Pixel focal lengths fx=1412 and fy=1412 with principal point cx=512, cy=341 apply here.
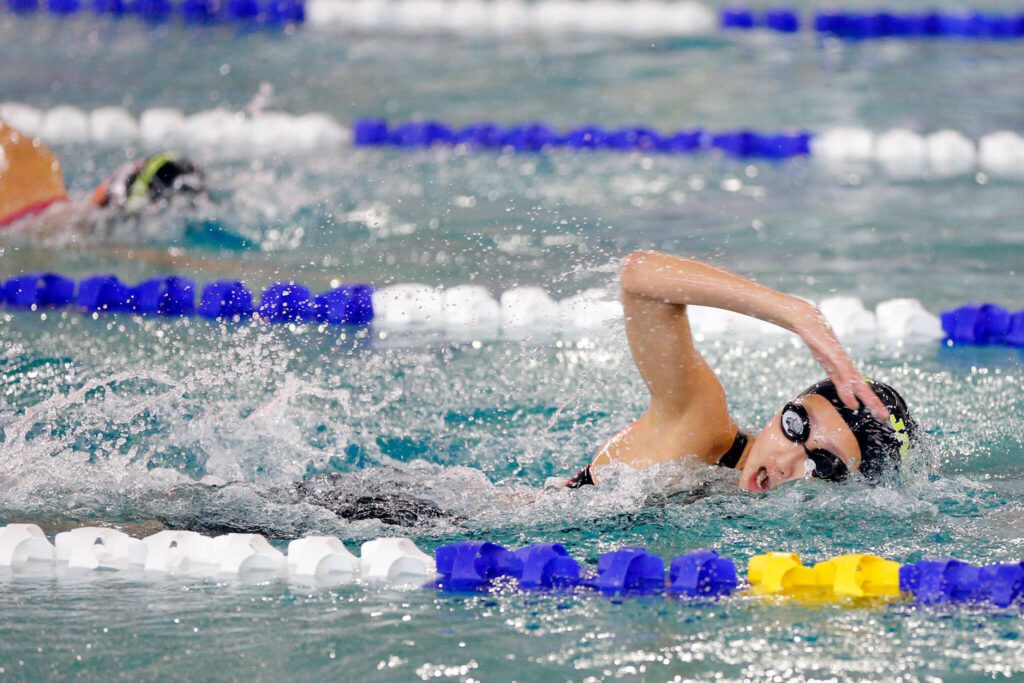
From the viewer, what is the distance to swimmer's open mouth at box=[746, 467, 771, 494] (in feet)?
9.01

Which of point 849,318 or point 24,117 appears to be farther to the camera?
point 24,117

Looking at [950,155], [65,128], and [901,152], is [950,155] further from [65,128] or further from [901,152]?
[65,128]

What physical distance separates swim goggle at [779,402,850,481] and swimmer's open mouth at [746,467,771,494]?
0.10 meters

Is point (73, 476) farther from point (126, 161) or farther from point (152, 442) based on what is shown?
point (126, 161)

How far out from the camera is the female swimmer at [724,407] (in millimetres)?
2559

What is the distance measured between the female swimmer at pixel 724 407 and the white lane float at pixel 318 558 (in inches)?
24.5

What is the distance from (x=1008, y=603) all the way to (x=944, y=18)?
654 cm

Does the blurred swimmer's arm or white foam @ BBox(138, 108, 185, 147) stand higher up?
white foam @ BBox(138, 108, 185, 147)

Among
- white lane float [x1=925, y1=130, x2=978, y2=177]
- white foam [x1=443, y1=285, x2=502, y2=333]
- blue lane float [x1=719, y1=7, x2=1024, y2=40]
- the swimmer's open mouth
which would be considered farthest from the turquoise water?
blue lane float [x1=719, y1=7, x2=1024, y2=40]

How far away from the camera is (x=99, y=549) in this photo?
2816 millimetres

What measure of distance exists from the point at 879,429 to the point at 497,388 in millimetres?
1505


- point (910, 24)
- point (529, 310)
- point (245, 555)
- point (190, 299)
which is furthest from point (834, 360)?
point (910, 24)

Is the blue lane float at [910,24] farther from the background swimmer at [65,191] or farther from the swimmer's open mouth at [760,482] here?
the swimmer's open mouth at [760,482]

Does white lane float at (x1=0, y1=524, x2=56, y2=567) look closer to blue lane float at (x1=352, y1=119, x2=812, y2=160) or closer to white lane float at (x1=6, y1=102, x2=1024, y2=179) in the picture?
white lane float at (x1=6, y1=102, x2=1024, y2=179)
